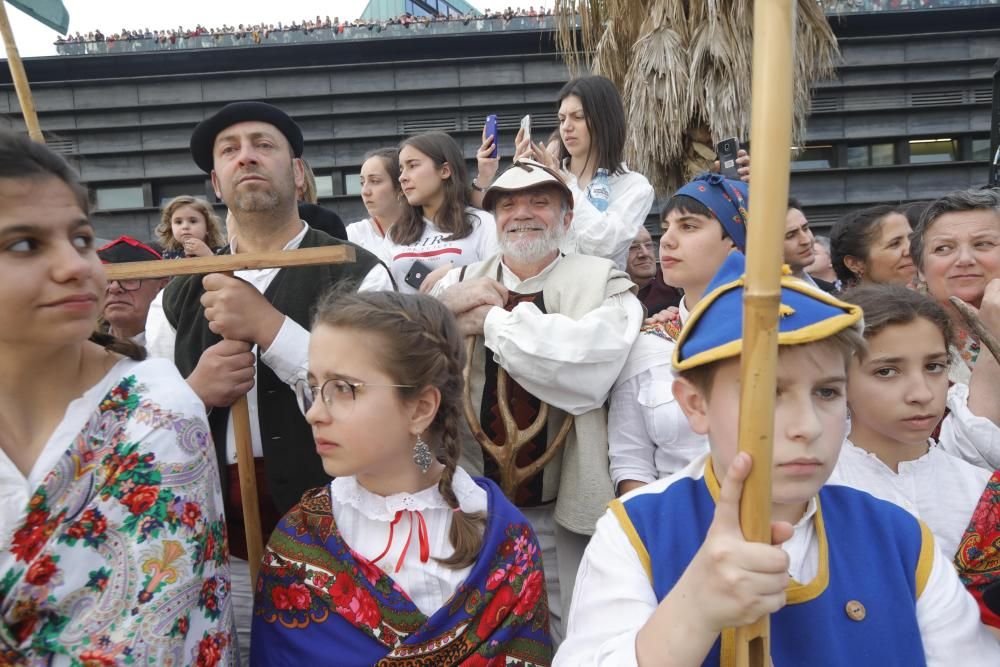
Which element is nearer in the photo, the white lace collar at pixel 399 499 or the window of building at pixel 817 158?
the white lace collar at pixel 399 499

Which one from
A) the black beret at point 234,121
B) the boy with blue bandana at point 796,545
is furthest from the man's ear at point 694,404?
the black beret at point 234,121

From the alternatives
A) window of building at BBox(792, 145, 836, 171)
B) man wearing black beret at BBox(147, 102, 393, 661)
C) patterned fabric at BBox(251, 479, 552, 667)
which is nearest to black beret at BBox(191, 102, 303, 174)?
man wearing black beret at BBox(147, 102, 393, 661)

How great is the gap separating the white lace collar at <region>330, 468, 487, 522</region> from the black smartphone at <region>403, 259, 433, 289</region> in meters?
1.81

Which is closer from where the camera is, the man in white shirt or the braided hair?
the braided hair

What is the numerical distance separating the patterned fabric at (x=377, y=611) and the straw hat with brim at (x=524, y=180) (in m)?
1.41

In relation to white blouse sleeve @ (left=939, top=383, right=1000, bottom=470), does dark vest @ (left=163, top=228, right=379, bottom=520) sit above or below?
above

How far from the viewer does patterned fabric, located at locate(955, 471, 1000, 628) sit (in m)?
2.00

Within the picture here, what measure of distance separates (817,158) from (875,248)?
37.8ft

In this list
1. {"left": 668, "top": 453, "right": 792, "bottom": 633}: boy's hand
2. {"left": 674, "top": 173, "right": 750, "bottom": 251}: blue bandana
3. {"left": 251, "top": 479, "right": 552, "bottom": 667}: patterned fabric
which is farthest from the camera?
{"left": 674, "top": 173, "right": 750, "bottom": 251}: blue bandana

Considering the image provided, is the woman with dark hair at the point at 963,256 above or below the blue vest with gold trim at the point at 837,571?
above

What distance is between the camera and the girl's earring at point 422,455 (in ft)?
6.63

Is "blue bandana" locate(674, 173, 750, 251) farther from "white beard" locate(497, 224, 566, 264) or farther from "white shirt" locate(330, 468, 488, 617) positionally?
"white shirt" locate(330, 468, 488, 617)

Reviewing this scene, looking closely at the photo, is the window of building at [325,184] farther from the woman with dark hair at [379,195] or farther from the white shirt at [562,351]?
the white shirt at [562,351]

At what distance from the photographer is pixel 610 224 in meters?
3.76
